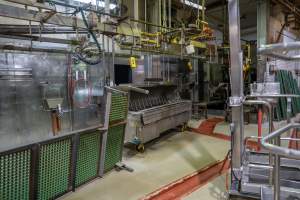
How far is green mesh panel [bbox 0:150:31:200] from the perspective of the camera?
6.91 feet

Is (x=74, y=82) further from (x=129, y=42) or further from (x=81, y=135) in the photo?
(x=81, y=135)

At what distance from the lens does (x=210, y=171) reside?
11.2ft

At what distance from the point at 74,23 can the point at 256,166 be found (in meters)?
2.35

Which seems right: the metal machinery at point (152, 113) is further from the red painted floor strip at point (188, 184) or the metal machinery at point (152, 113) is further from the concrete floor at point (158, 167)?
the red painted floor strip at point (188, 184)

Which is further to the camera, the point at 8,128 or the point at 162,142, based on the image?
the point at 162,142

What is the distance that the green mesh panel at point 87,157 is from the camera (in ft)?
9.35

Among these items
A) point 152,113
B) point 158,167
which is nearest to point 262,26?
point 152,113

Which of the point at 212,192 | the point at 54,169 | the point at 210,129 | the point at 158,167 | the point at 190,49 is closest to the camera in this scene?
the point at 54,169

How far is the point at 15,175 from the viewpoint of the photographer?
2188 millimetres

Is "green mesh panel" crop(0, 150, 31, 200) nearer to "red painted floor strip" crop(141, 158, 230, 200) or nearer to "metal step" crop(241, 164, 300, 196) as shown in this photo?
"red painted floor strip" crop(141, 158, 230, 200)

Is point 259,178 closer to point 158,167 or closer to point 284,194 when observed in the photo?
point 284,194

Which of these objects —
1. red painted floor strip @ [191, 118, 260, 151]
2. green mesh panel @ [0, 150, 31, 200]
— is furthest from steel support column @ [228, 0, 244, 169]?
red painted floor strip @ [191, 118, 260, 151]

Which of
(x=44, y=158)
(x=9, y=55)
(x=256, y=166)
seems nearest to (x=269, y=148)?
(x=256, y=166)

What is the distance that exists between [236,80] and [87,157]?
1.86 m
